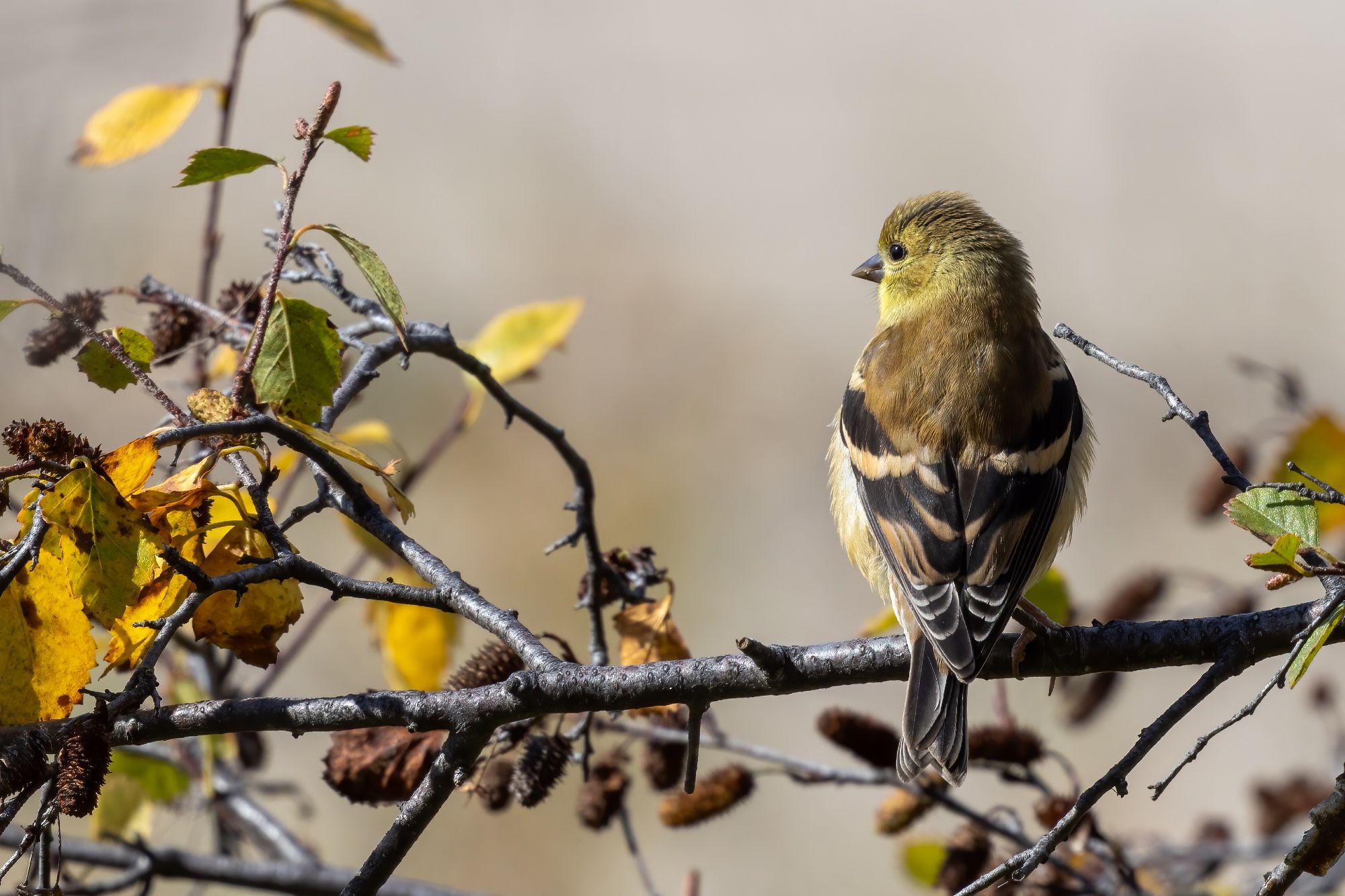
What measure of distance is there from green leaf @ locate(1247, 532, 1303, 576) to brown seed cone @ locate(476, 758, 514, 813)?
1.62 meters

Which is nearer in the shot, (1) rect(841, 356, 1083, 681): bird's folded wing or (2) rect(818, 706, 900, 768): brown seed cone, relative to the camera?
(1) rect(841, 356, 1083, 681): bird's folded wing

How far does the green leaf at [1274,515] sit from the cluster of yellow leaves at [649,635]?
1089mm

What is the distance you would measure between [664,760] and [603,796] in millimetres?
206

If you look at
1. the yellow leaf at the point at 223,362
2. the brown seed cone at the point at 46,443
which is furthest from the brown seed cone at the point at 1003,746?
the brown seed cone at the point at 46,443

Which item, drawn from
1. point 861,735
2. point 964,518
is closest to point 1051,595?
point 964,518

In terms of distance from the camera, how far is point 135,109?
2.87m

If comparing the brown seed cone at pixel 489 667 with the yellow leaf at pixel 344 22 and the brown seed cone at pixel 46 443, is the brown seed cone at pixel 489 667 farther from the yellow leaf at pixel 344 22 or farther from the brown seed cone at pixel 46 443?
the yellow leaf at pixel 344 22

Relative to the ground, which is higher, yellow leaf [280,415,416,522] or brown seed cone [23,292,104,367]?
brown seed cone [23,292,104,367]

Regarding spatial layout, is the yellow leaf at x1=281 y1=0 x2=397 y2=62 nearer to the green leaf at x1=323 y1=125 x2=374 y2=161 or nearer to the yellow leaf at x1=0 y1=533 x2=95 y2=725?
the green leaf at x1=323 y1=125 x2=374 y2=161

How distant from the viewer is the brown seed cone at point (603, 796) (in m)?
2.94

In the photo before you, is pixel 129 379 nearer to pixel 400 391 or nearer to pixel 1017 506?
pixel 1017 506

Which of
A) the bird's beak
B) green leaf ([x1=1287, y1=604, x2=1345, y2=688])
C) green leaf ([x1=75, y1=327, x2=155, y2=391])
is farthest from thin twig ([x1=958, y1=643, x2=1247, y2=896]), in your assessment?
the bird's beak

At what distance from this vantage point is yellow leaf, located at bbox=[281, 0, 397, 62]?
3021mm

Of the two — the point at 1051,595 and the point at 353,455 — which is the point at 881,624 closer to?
the point at 1051,595
